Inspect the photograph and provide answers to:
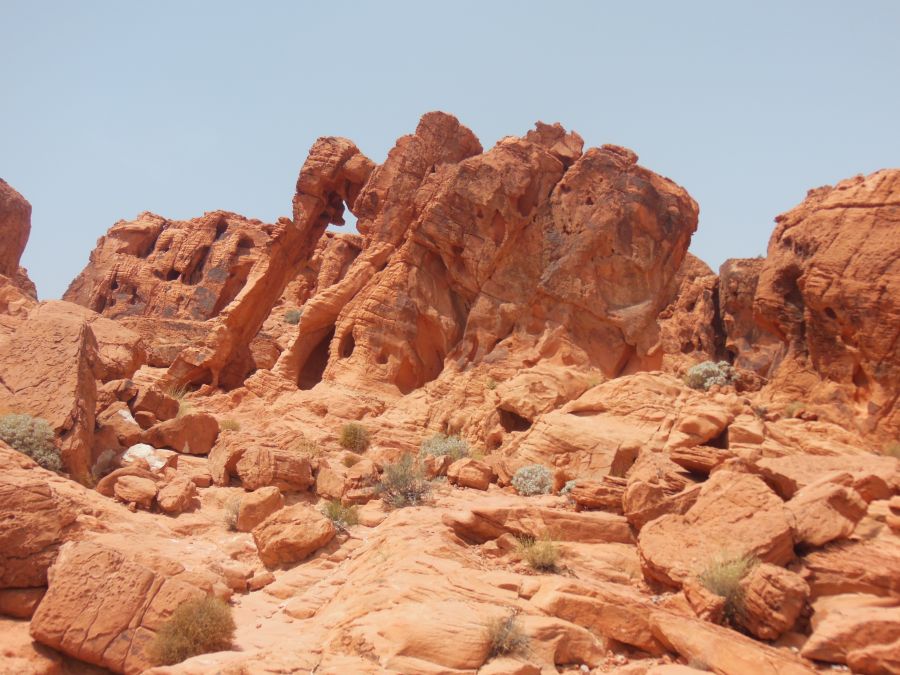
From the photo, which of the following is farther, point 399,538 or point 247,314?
point 247,314

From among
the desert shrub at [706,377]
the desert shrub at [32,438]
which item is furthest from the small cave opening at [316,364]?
the desert shrub at [706,377]

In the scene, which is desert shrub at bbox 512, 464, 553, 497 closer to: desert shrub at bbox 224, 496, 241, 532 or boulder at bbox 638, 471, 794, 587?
boulder at bbox 638, 471, 794, 587

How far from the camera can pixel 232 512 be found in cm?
1113

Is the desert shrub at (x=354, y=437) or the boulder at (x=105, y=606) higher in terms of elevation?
the desert shrub at (x=354, y=437)

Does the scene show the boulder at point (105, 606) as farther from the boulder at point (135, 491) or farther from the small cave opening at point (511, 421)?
the small cave opening at point (511, 421)

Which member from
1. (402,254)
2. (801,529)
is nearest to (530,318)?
(402,254)

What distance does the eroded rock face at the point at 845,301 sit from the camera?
14898mm

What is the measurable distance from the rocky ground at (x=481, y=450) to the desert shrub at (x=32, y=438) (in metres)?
0.25

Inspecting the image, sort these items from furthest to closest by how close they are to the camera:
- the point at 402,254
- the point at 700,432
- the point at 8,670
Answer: the point at 402,254
the point at 700,432
the point at 8,670

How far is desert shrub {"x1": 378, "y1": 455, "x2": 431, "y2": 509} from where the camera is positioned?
39.1 ft

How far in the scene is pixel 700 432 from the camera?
38.8 feet

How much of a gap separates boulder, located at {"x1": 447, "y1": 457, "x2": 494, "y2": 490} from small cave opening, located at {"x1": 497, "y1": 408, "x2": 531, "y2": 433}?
3.20m

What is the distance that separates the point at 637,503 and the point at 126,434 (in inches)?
380

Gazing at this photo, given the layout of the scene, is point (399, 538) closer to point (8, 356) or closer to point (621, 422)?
point (621, 422)
